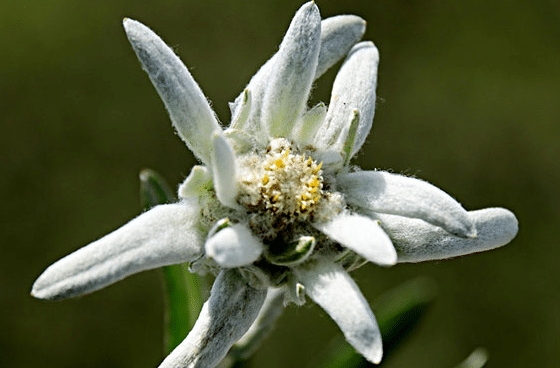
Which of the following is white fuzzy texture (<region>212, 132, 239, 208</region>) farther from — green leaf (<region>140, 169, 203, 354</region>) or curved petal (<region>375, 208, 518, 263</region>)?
green leaf (<region>140, 169, 203, 354</region>)

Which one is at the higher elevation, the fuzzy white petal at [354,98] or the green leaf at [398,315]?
the fuzzy white petal at [354,98]

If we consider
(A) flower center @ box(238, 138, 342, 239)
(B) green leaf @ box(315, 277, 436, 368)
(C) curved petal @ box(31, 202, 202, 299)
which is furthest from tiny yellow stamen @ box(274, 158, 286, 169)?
(B) green leaf @ box(315, 277, 436, 368)

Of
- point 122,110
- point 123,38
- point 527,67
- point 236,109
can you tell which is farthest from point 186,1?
point 236,109

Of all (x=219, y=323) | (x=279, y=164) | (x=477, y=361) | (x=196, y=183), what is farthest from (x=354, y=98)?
(x=477, y=361)

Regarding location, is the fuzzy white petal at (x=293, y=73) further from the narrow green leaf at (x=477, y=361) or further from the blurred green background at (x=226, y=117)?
the blurred green background at (x=226, y=117)

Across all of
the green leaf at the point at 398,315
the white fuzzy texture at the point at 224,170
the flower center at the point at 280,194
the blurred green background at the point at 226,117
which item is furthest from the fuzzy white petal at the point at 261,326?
the blurred green background at the point at 226,117

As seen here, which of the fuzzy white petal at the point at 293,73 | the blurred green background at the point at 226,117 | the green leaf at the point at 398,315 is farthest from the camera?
the blurred green background at the point at 226,117

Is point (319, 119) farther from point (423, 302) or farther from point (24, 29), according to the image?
point (24, 29)
